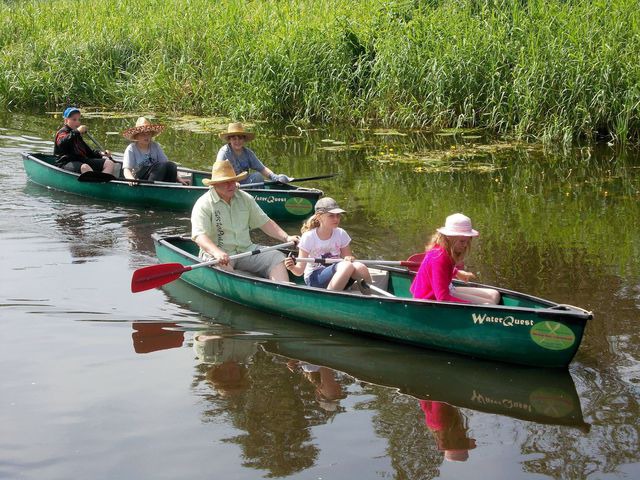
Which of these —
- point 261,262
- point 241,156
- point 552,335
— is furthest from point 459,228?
point 241,156

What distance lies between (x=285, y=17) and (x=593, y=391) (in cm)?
1335

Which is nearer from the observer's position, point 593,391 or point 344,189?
point 593,391

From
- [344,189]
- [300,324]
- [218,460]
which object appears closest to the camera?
[218,460]

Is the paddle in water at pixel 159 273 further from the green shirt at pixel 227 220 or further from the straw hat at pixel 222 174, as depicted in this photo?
the straw hat at pixel 222 174

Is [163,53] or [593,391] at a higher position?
[163,53]

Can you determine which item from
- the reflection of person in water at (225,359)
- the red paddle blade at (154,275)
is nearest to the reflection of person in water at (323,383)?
the reflection of person in water at (225,359)

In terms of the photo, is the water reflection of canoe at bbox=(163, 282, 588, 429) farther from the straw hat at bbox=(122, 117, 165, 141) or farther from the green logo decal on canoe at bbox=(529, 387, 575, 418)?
the straw hat at bbox=(122, 117, 165, 141)

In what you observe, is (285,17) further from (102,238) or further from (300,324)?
(300,324)

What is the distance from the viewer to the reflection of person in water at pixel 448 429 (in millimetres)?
5609

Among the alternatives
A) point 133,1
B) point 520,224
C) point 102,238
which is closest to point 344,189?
point 520,224

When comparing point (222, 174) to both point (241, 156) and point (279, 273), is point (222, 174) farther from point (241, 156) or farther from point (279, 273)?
point (241, 156)

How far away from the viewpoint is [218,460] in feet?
18.1

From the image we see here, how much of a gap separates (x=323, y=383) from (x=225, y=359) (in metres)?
0.82

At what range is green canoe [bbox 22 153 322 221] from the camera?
433 inches
